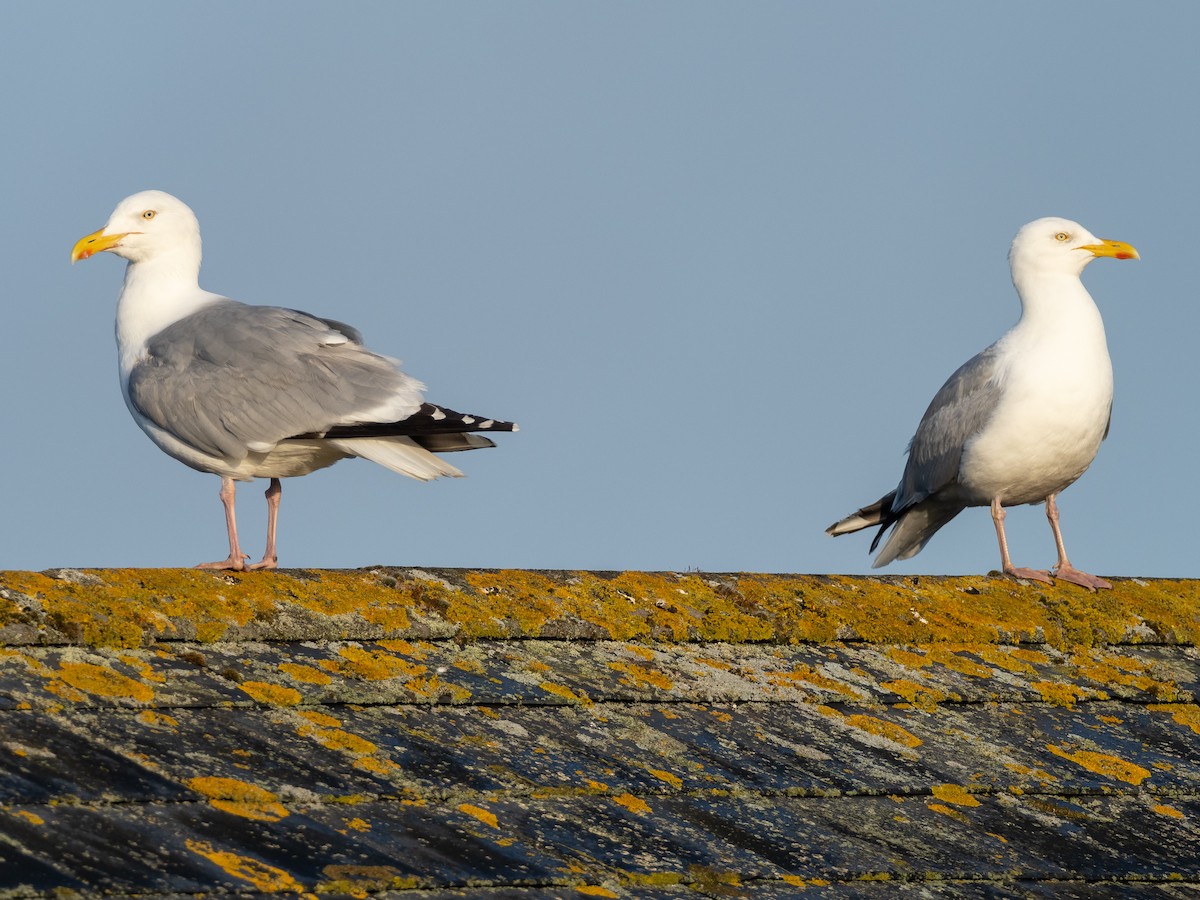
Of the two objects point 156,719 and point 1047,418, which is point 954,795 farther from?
point 1047,418

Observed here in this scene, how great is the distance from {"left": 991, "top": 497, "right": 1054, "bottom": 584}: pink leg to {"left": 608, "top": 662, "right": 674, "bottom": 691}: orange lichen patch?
7.31 feet

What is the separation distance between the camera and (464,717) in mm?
3869

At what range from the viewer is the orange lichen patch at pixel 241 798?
122 inches

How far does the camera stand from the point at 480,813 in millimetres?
3330

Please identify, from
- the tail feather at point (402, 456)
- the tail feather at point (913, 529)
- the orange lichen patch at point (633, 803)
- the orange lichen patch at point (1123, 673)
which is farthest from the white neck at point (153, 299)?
the orange lichen patch at point (633, 803)

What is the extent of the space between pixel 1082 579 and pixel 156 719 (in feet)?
12.9

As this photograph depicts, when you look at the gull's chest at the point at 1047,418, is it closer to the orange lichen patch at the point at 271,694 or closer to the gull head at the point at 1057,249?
the gull head at the point at 1057,249

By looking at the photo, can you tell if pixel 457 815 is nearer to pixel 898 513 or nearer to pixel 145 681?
pixel 145 681

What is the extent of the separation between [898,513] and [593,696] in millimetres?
5613

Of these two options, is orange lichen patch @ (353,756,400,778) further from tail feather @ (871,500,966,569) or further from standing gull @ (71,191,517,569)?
tail feather @ (871,500,966,569)

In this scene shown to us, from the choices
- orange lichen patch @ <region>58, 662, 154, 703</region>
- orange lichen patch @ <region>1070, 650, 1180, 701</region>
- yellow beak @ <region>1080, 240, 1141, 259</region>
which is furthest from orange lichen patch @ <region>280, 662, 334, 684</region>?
yellow beak @ <region>1080, 240, 1141, 259</region>

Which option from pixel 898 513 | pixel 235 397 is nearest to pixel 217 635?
pixel 235 397

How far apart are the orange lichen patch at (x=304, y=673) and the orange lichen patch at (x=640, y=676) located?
0.80 m

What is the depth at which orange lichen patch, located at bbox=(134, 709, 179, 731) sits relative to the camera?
346cm
